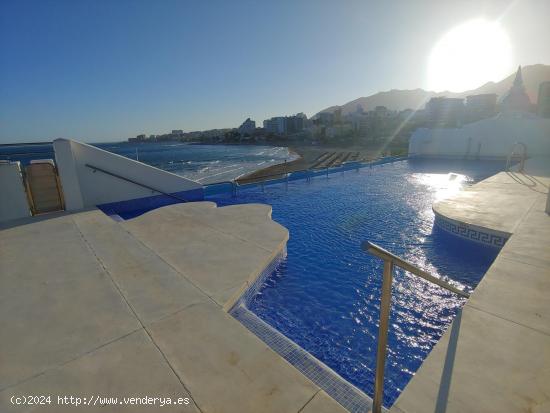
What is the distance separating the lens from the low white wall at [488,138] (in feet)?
72.7

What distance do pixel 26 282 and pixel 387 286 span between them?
5305 mm

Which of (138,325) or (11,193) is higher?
(11,193)

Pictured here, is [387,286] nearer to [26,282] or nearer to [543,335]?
[543,335]

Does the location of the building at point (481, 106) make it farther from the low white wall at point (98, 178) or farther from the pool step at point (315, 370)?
the pool step at point (315, 370)

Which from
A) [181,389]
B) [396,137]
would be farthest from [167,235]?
[396,137]

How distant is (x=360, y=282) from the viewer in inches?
228

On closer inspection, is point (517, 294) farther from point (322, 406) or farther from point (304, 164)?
Result: point (304, 164)

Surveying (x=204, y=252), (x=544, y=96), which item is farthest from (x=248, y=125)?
(x=204, y=252)

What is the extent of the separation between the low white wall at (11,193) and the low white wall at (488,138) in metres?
28.4

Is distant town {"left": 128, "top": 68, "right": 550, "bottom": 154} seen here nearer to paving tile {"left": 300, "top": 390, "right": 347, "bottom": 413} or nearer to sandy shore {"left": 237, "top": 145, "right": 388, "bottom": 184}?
sandy shore {"left": 237, "top": 145, "right": 388, "bottom": 184}

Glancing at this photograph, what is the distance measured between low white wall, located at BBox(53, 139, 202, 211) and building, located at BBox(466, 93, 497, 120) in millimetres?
109963

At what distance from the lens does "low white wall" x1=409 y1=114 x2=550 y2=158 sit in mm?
22156

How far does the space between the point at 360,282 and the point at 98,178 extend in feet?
30.2

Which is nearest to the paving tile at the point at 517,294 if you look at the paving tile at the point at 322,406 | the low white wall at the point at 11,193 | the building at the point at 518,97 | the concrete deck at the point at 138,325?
the paving tile at the point at 322,406
